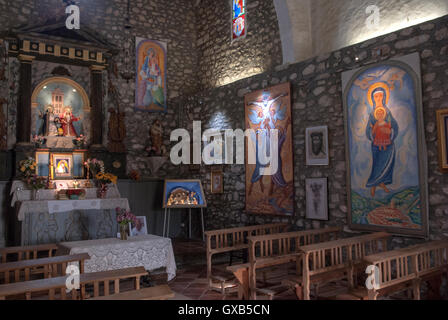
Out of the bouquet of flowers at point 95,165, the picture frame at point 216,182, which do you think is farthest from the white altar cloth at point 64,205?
the picture frame at point 216,182

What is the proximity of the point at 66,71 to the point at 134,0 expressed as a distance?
112 inches

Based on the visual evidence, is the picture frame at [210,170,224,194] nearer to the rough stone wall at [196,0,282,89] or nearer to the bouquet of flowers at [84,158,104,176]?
the rough stone wall at [196,0,282,89]

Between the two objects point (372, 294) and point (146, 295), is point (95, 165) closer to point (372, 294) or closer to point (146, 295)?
point (146, 295)

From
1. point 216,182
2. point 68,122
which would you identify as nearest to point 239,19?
point 216,182

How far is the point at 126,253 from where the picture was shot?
16.4ft

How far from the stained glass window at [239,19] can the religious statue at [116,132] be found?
340 centimetres

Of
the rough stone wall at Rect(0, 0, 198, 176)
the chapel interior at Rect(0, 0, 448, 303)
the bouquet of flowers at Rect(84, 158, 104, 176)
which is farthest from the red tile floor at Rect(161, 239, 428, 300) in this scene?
the rough stone wall at Rect(0, 0, 198, 176)

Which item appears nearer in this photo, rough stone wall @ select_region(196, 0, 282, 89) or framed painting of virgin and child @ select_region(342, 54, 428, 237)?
framed painting of virgin and child @ select_region(342, 54, 428, 237)

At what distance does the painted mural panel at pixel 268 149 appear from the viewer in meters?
6.84

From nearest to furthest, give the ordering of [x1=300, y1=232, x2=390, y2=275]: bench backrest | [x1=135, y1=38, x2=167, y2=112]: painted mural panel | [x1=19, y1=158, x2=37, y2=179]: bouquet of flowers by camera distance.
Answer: [x1=300, y1=232, x2=390, y2=275]: bench backrest < [x1=19, y1=158, x2=37, y2=179]: bouquet of flowers < [x1=135, y1=38, x2=167, y2=112]: painted mural panel

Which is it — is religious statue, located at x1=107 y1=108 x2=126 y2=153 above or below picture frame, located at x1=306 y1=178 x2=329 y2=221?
above

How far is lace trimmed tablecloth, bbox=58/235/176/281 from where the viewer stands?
15.7 feet

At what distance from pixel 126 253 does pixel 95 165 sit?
3.94 meters

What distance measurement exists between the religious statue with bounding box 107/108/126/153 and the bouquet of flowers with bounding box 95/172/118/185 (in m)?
1.13
